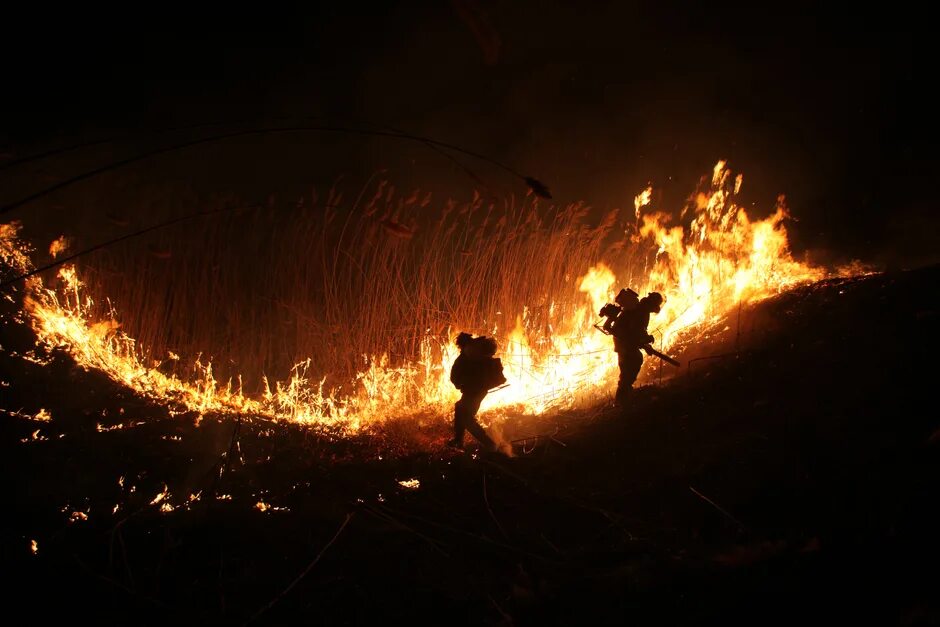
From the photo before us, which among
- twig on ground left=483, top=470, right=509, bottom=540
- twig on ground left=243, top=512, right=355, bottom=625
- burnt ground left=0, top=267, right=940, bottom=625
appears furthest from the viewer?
twig on ground left=483, top=470, right=509, bottom=540

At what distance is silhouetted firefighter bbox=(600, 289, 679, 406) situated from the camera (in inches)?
328

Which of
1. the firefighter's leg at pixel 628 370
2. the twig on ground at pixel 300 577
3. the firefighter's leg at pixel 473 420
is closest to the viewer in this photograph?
the twig on ground at pixel 300 577

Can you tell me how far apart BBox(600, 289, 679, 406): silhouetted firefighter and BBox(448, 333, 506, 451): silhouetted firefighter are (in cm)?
194

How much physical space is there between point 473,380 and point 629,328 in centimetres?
255

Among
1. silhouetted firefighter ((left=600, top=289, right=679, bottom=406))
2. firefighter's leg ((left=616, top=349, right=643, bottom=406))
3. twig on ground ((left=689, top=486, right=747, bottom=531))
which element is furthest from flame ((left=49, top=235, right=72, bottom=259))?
twig on ground ((left=689, top=486, right=747, bottom=531))

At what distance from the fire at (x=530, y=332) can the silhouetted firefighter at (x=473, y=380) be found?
1.74 meters

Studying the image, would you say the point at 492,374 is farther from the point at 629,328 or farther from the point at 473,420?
the point at 629,328

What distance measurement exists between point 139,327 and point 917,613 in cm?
1056

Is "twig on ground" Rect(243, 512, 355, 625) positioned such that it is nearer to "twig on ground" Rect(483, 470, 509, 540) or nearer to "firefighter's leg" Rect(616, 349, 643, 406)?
"twig on ground" Rect(483, 470, 509, 540)

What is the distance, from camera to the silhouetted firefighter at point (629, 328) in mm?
8336

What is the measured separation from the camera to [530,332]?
37.0ft

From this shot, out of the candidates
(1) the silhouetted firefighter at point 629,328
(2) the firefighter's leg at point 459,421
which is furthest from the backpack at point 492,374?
(1) the silhouetted firefighter at point 629,328

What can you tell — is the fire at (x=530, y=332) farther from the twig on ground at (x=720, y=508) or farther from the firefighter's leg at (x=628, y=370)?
the twig on ground at (x=720, y=508)

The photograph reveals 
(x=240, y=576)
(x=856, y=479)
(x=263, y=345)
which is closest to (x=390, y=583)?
(x=240, y=576)
